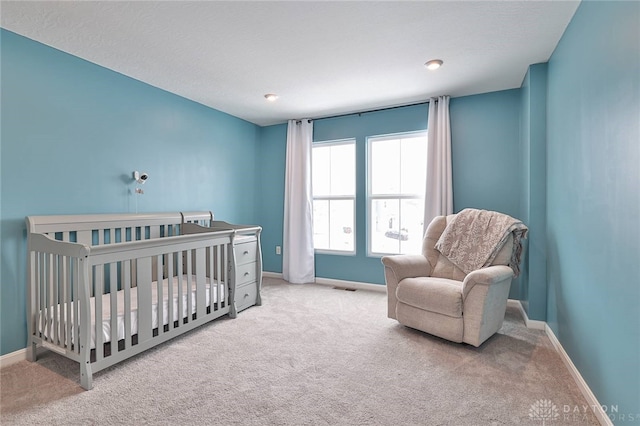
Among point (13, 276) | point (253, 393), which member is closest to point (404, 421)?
point (253, 393)

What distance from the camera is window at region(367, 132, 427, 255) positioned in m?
3.72

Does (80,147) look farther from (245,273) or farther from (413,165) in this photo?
(413,165)

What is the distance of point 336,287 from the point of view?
4.04 m

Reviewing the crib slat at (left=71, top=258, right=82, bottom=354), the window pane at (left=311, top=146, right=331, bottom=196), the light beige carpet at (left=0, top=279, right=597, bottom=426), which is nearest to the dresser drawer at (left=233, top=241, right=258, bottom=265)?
the light beige carpet at (left=0, top=279, right=597, bottom=426)

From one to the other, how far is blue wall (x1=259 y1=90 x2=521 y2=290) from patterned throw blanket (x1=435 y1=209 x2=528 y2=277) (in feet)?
2.17

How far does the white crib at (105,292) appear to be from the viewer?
6.05 feet

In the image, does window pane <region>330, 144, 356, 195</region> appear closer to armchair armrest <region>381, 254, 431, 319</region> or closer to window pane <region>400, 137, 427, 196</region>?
window pane <region>400, 137, 427, 196</region>

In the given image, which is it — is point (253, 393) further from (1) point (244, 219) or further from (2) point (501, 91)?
(2) point (501, 91)

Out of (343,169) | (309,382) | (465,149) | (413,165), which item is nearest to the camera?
(309,382)

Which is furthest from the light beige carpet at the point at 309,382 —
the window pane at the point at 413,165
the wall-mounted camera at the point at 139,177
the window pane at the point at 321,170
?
the window pane at the point at 321,170

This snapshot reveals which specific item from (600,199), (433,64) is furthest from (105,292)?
(600,199)

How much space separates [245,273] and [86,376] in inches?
60.5

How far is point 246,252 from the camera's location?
319 centimetres

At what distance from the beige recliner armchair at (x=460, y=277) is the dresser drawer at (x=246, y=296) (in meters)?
1.45
